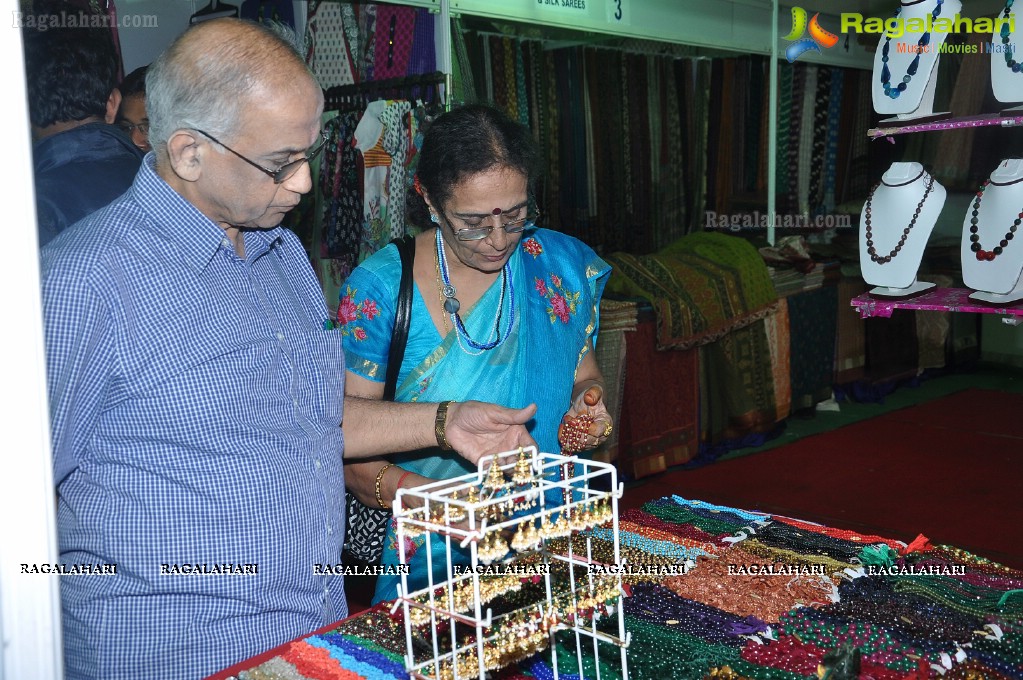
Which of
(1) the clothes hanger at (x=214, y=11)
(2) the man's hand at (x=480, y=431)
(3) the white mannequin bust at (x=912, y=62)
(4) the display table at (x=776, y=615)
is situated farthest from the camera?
(1) the clothes hanger at (x=214, y=11)

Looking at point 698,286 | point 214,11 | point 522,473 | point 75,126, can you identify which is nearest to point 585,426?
point 522,473

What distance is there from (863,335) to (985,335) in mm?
1800

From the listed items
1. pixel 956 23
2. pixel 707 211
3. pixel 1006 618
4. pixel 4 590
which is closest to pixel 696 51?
pixel 707 211

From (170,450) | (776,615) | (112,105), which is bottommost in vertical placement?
(776,615)

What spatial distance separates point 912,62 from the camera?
265cm

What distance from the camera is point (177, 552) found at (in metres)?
1.32

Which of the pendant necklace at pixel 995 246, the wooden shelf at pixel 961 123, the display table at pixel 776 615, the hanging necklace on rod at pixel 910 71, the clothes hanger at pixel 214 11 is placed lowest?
the display table at pixel 776 615

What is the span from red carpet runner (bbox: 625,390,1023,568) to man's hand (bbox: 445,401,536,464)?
250cm

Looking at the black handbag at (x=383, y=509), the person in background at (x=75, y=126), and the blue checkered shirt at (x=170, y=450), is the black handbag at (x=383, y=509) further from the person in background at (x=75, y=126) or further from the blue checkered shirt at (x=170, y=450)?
the person in background at (x=75, y=126)

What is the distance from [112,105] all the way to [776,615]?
208cm

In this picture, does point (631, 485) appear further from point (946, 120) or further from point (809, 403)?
point (946, 120)

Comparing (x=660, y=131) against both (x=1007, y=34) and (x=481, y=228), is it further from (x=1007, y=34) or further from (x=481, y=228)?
(x=481, y=228)

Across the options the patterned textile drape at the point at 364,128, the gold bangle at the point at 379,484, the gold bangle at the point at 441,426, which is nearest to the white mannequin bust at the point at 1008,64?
the gold bangle at the point at 441,426

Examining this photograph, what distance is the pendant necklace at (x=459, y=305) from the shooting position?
1.99 m
